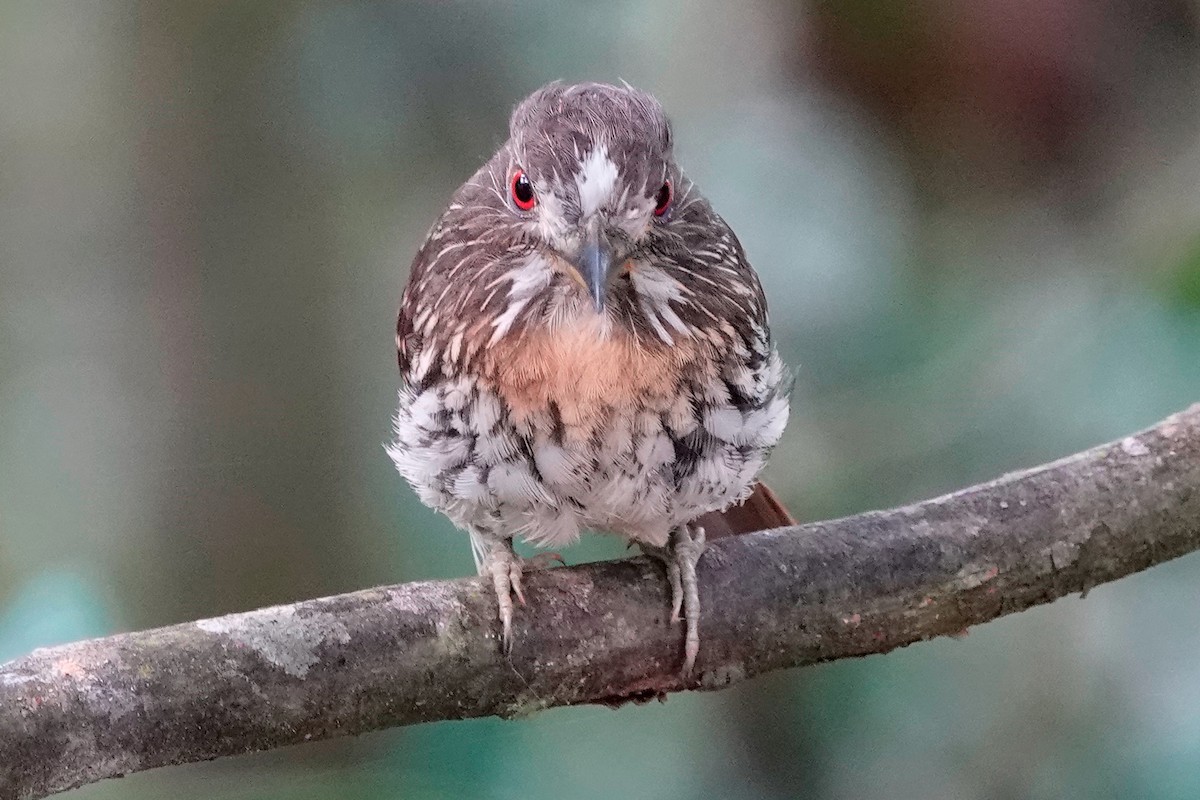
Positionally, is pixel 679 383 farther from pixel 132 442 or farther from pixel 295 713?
pixel 132 442

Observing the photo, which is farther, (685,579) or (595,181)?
(685,579)

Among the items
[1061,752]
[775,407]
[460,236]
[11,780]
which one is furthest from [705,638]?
[1061,752]

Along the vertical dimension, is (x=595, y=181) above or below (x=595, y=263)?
above

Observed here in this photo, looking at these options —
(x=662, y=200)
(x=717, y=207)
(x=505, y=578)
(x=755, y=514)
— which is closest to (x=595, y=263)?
(x=662, y=200)

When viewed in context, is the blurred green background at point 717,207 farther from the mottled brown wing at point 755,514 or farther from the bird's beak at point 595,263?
the bird's beak at point 595,263

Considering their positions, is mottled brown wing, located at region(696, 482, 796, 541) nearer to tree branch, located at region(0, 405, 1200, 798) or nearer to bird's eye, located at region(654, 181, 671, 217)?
tree branch, located at region(0, 405, 1200, 798)

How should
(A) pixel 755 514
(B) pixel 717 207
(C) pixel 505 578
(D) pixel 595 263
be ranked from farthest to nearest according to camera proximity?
(B) pixel 717 207
(A) pixel 755 514
(C) pixel 505 578
(D) pixel 595 263

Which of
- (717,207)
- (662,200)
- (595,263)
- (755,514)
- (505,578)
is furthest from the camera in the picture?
(717,207)

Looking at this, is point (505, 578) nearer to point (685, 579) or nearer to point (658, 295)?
point (685, 579)

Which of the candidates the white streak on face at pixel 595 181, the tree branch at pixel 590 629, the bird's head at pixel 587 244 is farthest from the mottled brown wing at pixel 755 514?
the white streak on face at pixel 595 181
